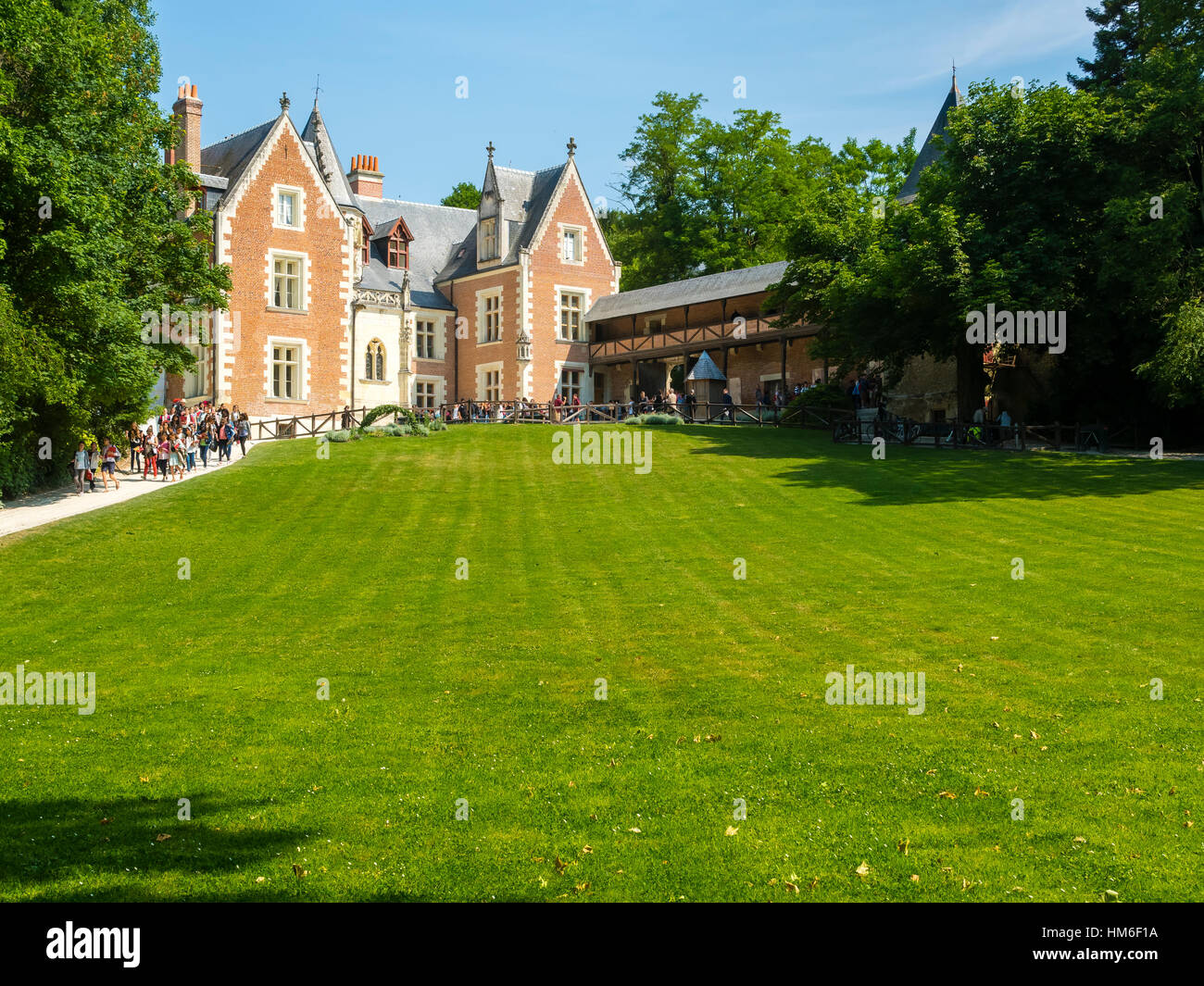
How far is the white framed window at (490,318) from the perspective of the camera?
5410 cm

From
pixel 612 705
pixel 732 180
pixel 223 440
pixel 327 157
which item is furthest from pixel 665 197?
pixel 612 705

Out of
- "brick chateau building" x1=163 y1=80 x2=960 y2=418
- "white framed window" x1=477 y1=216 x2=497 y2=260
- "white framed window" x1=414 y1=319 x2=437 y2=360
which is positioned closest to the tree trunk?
"brick chateau building" x1=163 y1=80 x2=960 y2=418

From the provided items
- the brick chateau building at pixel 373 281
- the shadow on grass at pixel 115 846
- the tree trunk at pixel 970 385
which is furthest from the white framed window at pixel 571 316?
the shadow on grass at pixel 115 846

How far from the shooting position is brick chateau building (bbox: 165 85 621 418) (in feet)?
138

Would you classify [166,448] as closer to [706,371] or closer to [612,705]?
[612,705]

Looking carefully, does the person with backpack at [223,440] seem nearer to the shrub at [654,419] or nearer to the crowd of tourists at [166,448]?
the crowd of tourists at [166,448]

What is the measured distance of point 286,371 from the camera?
43.6 m

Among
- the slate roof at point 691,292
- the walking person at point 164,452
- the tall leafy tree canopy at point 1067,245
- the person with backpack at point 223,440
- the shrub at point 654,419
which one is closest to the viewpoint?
the tall leafy tree canopy at point 1067,245

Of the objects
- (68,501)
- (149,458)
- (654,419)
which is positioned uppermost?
(654,419)

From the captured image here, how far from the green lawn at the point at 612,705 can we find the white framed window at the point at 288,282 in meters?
22.7

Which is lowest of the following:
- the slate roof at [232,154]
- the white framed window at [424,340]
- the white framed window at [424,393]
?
the white framed window at [424,393]

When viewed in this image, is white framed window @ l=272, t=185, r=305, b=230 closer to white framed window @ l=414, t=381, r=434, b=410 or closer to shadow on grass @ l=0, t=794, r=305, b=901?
white framed window @ l=414, t=381, r=434, b=410

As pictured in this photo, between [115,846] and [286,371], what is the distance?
38.4 metres
